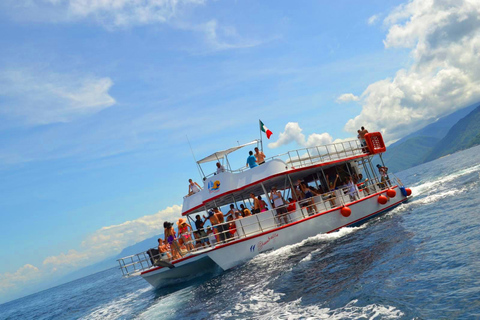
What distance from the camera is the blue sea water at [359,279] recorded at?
731 centimetres

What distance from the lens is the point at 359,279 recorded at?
9.58 metres

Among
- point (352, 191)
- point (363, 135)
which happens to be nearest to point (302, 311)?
point (352, 191)

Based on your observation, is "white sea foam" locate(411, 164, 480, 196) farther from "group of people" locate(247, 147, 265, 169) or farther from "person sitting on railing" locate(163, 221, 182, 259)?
"person sitting on railing" locate(163, 221, 182, 259)

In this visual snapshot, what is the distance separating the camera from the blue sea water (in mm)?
7312

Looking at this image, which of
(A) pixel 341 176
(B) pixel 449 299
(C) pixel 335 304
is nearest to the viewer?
(B) pixel 449 299

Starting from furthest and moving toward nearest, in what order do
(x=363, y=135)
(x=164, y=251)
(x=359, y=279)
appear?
(x=363, y=135)
(x=164, y=251)
(x=359, y=279)

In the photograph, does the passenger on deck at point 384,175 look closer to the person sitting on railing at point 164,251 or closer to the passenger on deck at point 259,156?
the passenger on deck at point 259,156

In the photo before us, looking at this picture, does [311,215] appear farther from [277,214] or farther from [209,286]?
[209,286]

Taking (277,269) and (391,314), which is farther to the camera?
(277,269)

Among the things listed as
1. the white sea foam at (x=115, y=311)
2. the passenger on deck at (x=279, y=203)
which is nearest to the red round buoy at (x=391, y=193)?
the passenger on deck at (x=279, y=203)

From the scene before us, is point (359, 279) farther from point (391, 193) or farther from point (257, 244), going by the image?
point (391, 193)

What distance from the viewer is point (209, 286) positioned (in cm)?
1420

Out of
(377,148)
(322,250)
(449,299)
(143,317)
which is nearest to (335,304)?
(449,299)

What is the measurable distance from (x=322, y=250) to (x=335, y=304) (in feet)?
20.8
